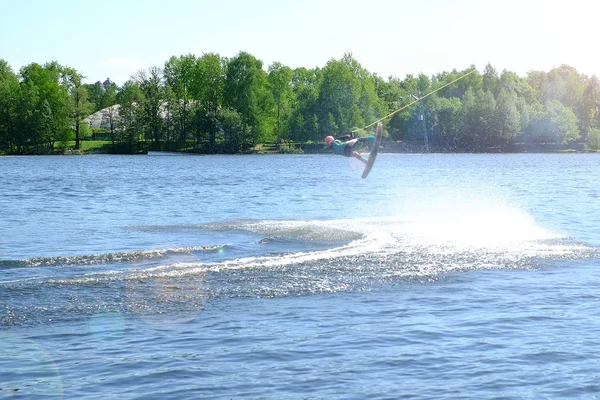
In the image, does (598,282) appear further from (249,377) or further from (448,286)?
(249,377)

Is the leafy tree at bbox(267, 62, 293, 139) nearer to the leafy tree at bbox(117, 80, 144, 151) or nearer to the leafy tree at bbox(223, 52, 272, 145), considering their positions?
the leafy tree at bbox(223, 52, 272, 145)

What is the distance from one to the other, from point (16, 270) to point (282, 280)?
6031 mm

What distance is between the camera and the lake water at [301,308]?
33.3 feet

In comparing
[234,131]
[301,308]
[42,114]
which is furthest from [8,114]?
[301,308]

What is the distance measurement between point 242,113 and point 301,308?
106m

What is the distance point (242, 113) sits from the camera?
390 ft

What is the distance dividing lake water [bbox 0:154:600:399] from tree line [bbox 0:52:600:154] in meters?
92.6

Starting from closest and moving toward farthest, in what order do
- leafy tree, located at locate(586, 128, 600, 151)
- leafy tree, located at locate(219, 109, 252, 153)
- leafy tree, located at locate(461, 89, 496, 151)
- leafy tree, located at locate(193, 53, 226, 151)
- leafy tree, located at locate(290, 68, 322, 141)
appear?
leafy tree, located at locate(219, 109, 252, 153), leafy tree, located at locate(290, 68, 322, 141), leafy tree, located at locate(193, 53, 226, 151), leafy tree, located at locate(461, 89, 496, 151), leafy tree, located at locate(586, 128, 600, 151)

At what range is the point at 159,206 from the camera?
117ft

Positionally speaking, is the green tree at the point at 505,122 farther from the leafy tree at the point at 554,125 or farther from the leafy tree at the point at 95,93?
the leafy tree at the point at 95,93

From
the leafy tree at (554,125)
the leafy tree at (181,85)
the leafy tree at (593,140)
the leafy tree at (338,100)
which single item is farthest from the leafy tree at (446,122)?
the leafy tree at (181,85)

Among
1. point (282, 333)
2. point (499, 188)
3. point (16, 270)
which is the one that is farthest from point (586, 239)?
point (499, 188)

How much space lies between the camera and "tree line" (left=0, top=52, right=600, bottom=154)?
119 m

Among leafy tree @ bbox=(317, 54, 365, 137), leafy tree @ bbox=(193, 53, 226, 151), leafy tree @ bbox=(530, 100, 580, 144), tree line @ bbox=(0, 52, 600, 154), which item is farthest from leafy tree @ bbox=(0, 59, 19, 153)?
leafy tree @ bbox=(530, 100, 580, 144)
